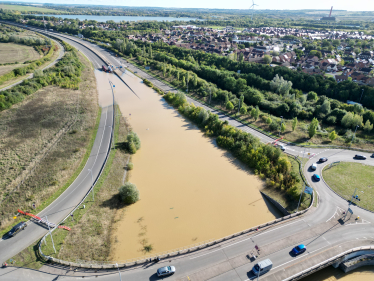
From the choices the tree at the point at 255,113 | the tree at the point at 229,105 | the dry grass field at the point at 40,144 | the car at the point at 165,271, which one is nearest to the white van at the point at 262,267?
the car at the point at 165,271

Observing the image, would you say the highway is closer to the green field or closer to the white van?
the white van

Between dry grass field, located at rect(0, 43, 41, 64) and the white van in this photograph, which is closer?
the white van

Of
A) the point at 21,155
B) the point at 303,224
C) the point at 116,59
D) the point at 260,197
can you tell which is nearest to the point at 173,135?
the point at 260,197

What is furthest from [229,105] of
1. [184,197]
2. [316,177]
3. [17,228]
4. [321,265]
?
[17,228]

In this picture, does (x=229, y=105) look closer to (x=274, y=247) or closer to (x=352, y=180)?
(x=352, y=180)

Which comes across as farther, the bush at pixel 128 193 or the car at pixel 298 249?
the bush at pixel 128 193

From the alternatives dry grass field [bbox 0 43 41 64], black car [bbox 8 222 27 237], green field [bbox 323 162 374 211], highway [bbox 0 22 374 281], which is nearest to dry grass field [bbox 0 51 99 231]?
black car [bbox 8 222 27 237]

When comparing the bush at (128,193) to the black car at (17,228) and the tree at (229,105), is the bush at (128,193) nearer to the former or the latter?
the black car at (17,228)
